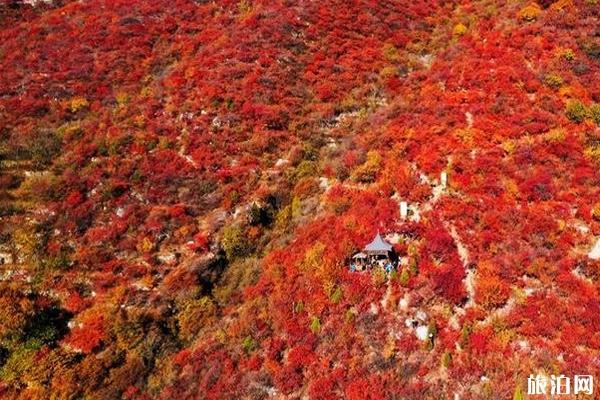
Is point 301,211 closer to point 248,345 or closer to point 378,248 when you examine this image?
point 378,248

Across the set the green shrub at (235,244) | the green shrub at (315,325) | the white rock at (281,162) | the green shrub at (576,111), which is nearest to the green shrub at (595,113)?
the green shrub at (576,111)

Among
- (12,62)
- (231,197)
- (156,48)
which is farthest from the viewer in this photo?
(156,48)

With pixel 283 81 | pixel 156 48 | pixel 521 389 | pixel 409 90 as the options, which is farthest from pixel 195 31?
pixel 521 389

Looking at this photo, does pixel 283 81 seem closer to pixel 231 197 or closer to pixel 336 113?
pixel 336 113

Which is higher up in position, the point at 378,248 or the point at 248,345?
the point at 378,248

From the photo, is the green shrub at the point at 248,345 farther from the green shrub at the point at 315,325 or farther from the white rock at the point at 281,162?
the white rock at the point at 281,162

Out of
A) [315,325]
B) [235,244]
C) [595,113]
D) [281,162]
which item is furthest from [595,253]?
[281,162]

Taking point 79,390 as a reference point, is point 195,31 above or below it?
above

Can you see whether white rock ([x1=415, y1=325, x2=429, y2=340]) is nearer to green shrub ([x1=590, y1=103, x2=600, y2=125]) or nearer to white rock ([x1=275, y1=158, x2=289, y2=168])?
white rock ([x1=275, y1=158, x2=289, y2=168])

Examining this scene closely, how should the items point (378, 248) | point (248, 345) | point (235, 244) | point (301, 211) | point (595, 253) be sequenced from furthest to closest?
point (301, 211), point (235, 244), point (378, 248), point (248, 345), point (595, 253)
